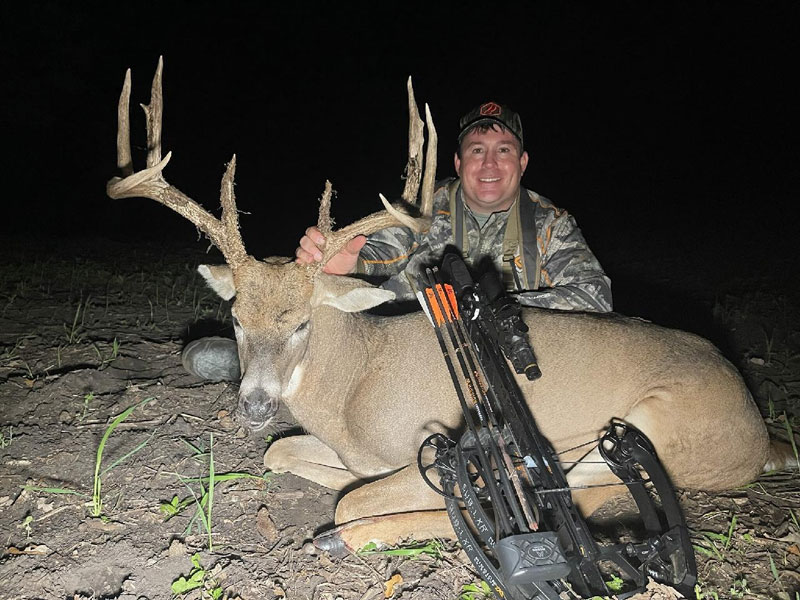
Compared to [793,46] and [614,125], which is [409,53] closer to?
[614,125]

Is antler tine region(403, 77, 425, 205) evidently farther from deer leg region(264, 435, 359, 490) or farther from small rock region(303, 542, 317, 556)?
small rock region(303, 542, 317, 556)

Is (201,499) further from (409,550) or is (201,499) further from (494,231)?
(494,231)

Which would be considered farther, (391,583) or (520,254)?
(520,254)

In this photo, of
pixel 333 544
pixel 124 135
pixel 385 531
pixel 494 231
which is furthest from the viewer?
pixel 494 231

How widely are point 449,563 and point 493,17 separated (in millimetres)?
93177

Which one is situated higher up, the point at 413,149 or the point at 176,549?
the point at 413,149

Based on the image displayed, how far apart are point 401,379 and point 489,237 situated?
238cm

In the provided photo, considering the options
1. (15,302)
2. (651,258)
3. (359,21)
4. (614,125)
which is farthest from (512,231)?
(359,21)

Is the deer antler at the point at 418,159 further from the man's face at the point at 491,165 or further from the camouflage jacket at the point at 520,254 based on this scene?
the man's face at the point at 491,165

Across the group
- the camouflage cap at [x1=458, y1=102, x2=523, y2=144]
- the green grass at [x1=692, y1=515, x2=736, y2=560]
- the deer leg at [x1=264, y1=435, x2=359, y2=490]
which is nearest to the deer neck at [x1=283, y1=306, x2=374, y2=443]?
the deer leg at [x1=264, y1=435, x2=359, y2=490]

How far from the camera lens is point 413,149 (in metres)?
4.11

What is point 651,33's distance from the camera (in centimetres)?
6894

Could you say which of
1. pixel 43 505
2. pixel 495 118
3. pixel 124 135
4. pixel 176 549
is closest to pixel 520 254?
pixel 495 118

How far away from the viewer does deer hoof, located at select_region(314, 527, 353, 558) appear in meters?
3.27
